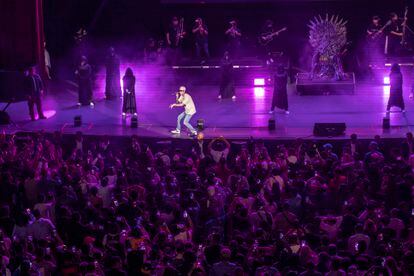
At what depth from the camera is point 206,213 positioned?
465 inches

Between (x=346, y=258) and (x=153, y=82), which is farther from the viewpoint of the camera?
(x=153, y=82)

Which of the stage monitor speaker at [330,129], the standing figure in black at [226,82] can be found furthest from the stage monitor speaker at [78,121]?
the stage monitor speaker at [330,129]

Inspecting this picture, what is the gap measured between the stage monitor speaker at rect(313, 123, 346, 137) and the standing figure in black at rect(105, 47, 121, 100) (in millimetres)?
7364

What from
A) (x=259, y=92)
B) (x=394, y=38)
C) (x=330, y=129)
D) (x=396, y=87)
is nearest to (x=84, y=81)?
(x=259, y=92)

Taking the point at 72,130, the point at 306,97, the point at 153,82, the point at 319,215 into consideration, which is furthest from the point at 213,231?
the point at 153,82

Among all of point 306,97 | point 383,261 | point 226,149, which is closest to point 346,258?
point 383,261

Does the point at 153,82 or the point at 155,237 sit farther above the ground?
the point at 153,82

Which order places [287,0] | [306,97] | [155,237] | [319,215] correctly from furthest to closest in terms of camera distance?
[287,0], [306,97], [319,215], [155,237]

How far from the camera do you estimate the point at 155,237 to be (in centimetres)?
1046

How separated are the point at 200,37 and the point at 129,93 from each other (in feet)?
23.9

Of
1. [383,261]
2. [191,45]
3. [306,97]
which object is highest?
[191,45]

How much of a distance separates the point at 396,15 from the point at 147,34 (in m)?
8.61

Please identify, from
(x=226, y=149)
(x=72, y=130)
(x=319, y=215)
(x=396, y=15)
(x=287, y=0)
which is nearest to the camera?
(x=319, y=215)

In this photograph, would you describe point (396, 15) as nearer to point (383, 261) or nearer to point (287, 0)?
point (287, 0)
